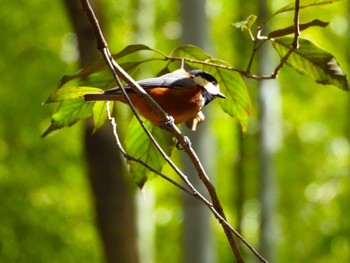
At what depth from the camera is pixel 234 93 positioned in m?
1.11

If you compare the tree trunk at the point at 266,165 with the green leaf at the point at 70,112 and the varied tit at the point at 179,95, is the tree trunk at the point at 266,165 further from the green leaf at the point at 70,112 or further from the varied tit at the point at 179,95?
the green leaf at the point at 70,112

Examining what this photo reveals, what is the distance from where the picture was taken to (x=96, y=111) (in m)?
1.10

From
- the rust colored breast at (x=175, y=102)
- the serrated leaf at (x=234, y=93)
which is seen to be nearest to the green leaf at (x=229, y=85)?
the serrated leaf at (x=234, y=93)

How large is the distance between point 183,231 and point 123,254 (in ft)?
2.05

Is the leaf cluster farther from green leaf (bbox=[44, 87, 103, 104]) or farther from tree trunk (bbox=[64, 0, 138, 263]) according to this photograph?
tree trunk (bbox=[64, 0, 138, 263])

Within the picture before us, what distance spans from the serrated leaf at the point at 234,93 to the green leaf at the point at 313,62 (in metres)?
0.08

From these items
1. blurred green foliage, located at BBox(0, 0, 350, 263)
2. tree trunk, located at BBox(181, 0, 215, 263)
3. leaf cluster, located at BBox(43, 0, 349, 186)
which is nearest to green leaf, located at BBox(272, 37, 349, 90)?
leaf cluster, located at BBox(43, 0, 349, 186)

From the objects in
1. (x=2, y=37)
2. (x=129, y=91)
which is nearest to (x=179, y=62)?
(x=129, y=91)

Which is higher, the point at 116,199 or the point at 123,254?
the point at 116,199

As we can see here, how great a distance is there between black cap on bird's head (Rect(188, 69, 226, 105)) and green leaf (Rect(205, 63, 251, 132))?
84 millimetres

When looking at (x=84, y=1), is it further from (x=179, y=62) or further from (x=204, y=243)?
(x=204, y=243)

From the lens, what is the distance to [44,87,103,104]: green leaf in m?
0.98

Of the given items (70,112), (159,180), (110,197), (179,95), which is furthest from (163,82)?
(159,180)

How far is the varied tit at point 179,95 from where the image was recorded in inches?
45.6
